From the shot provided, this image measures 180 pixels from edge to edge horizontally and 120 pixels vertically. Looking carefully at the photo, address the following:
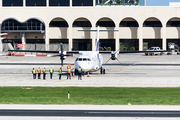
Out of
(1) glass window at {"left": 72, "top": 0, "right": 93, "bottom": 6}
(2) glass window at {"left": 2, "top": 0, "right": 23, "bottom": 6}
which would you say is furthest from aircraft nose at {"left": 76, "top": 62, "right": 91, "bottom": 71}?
(2) glass window at {"left": 2, "top": 0, "right": 23, "bottom": 6}

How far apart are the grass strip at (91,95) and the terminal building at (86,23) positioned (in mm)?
64035

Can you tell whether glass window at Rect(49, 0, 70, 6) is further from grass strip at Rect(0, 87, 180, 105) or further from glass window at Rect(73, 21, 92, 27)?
grass strip at Rect(0, 87, 180, 105)

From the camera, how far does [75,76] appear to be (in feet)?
128

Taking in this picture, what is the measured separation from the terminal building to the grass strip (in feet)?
210

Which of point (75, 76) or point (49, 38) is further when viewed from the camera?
point (49, 38)

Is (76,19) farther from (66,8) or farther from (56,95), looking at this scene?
(56,95)

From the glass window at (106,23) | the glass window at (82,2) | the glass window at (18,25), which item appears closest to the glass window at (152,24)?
the glass window at (106,23)

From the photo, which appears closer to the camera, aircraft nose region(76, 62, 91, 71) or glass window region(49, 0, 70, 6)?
aircraft nose region(76, 62, 91, 71)

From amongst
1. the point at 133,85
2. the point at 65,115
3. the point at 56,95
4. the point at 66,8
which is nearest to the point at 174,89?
the point at 133,85

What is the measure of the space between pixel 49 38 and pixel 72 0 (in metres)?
13.4

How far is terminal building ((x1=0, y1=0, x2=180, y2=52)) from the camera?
93375 millimetres

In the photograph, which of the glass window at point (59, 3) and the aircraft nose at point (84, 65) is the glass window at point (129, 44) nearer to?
the glass window at point (59, 3)

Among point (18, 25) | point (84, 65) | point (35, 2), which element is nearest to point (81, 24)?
point (35, 2)

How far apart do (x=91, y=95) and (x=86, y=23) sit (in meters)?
72.4
